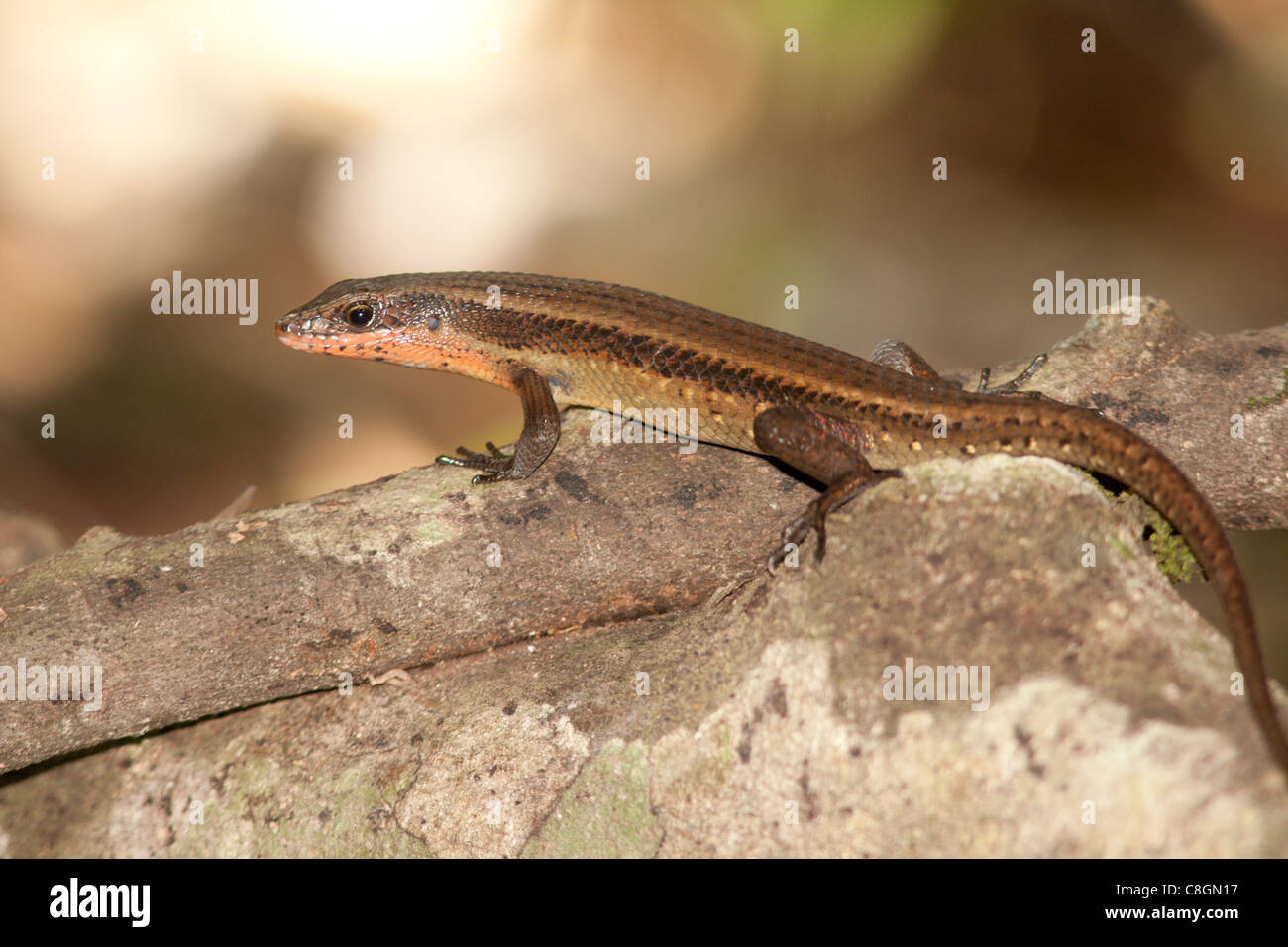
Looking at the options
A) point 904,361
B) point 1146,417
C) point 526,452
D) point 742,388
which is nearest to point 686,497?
point 742,388

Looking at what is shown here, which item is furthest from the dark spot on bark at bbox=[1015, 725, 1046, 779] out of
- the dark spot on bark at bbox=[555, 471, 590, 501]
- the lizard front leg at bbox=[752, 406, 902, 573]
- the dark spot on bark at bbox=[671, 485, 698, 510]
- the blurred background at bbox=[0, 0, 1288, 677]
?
the blurred background at bbox=[0, 0, 1288, 677]

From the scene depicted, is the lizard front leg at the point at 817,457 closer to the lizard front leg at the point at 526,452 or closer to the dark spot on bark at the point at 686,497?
the dark spot on bark at the point at 686,497

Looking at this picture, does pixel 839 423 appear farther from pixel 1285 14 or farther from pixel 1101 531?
pixel 1285 14

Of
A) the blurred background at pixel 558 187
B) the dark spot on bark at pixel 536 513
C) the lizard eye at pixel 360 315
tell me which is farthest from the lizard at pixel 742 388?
the blurred background at pixel 558 187

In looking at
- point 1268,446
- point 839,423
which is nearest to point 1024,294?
Answer: point 1268,446

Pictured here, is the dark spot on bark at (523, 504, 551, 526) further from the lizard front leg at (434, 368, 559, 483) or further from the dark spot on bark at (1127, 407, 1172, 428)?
the dark spot on bark at (1127, 407, 1172, 428)
